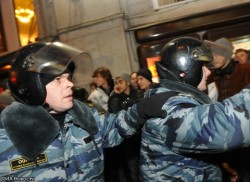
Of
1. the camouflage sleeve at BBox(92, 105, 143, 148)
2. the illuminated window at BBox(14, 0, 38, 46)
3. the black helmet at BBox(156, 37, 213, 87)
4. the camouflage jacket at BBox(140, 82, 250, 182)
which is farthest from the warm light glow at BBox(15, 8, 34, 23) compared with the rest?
the camouflage jacket at BBox(140, 82, 250, 182)

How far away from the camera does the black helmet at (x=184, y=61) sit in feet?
8.13

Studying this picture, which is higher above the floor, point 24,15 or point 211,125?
point 24,15

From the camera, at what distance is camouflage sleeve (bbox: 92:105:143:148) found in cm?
271

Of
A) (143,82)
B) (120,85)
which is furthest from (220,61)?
(120,85)

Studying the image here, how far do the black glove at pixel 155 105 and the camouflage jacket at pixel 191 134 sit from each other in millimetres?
35

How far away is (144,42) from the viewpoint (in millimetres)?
9469

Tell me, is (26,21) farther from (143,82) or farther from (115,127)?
(115,127)

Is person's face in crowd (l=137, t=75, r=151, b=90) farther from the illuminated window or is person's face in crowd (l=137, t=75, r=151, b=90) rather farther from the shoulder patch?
the illuminated window

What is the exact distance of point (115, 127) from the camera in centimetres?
284

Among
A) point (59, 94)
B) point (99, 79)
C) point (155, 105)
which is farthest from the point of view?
point (99, 79)

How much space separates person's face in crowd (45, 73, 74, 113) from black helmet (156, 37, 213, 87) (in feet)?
2.55

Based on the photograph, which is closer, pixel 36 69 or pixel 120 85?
pixel 36 69

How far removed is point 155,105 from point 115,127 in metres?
0.76

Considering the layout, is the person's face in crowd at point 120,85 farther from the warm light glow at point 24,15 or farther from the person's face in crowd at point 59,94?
the warm light glow at point 24,15
